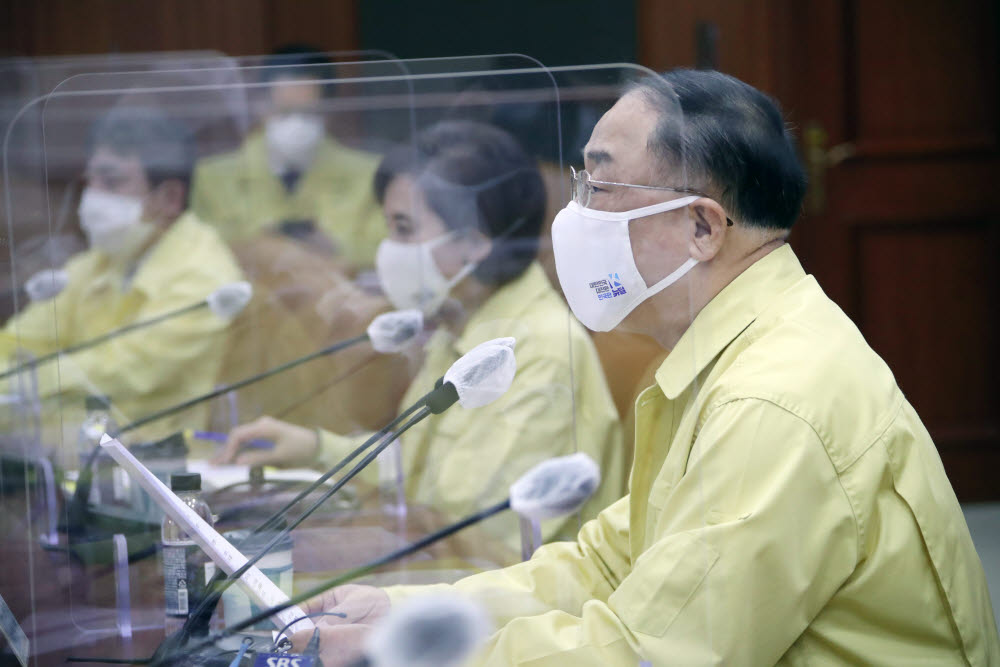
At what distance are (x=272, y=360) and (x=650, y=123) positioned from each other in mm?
1364

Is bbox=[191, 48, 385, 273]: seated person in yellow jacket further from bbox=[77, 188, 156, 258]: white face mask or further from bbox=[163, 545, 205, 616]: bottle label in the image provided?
bbox=[163, 545, 205, 616]: bottle label

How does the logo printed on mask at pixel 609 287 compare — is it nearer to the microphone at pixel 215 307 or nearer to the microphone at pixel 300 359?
the microphone at pixel 300 359

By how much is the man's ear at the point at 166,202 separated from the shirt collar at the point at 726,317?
1844mm

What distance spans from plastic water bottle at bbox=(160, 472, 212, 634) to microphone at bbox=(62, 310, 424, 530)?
419 millimetres

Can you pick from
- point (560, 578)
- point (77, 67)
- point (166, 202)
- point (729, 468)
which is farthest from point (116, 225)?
point (729, 468)

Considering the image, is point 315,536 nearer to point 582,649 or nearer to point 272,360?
point 582,649

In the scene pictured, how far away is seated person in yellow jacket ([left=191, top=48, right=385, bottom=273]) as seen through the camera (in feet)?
7.87

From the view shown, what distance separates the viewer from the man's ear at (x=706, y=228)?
1.08 meters

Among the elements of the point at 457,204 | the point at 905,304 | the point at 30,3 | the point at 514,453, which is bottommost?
the point at 905,304

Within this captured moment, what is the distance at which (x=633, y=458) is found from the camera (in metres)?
1.17

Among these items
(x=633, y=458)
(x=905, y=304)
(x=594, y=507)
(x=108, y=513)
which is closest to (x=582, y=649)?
(x=594, y=507)

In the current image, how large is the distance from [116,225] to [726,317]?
194cm

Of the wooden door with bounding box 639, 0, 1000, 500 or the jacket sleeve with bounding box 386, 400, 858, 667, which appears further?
the wooden door with bounding box 639, 0, 1000, 500

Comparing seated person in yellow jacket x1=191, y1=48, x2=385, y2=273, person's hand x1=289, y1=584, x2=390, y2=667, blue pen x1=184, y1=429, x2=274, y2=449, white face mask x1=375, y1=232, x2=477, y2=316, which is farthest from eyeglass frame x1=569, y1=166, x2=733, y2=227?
seated person in yellow jacket x1=191, y1=48, x2=385, y2=273
